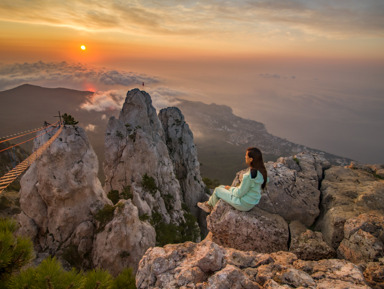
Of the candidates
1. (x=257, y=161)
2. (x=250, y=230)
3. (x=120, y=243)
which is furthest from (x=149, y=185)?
(x=257, y=161)

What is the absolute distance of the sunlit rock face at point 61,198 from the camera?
26.6 m

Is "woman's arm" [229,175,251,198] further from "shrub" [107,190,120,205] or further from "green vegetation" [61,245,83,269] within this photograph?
"shrub" [107,190,120,205]

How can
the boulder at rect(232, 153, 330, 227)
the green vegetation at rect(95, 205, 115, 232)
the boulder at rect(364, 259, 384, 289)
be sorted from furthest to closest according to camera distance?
the green vegetation at rect(95, 205, 115, 232) < the boulder at rect(232, 153, 330, 227) < the boulder at rect(364, 259, 384, 289)

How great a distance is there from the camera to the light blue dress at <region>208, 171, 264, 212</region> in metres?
9.84

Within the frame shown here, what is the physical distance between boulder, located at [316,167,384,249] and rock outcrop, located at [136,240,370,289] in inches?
126

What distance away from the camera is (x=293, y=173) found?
13.7 metres

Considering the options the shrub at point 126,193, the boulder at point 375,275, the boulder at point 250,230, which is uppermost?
the boulder at point 375,275

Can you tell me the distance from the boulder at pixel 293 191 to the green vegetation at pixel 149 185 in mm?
31174

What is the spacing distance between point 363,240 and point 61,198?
29.7 m

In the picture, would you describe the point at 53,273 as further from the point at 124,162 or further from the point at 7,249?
the point at 124,162

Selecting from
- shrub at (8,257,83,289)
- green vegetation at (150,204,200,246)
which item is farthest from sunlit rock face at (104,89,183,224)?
shrub at (8,257,83,289)

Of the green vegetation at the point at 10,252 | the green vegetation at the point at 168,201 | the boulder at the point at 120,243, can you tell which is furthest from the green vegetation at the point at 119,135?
the green vegetation at the point at 10,252

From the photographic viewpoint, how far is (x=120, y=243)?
84.2 feet

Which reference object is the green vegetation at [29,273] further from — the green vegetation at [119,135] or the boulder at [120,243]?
the green vegetation at [119,135]
